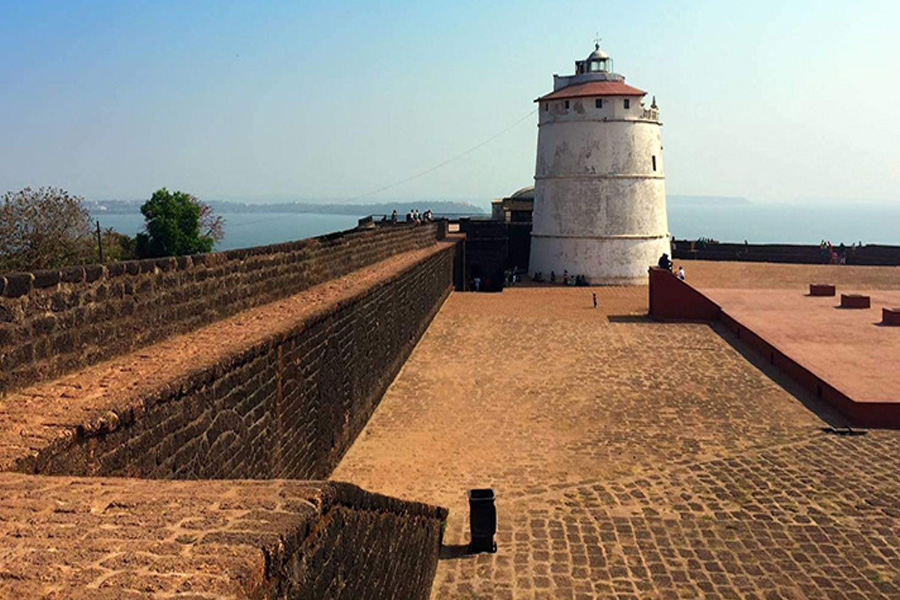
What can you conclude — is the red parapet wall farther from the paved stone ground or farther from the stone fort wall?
the stone fort wall

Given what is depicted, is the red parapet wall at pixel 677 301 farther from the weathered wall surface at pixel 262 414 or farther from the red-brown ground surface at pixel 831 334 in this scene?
the weathered wall surface at pixel 262 414

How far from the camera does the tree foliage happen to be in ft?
88.8

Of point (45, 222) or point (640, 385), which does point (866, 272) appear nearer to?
point (640, 385)

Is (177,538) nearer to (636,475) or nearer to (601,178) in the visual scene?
(636,475)

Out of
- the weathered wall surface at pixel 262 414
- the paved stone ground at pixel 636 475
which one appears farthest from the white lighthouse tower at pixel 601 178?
the weathered wall surface at pixel 262 414

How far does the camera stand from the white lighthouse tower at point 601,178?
100 feet

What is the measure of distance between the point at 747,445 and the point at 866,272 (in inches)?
1013

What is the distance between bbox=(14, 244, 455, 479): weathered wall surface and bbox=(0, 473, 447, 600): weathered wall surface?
581 mm

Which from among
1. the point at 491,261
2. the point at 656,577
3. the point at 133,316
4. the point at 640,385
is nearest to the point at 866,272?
the point at 491,261

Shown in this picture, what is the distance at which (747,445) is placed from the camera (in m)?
9.84

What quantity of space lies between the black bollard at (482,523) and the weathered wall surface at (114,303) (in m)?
3.03

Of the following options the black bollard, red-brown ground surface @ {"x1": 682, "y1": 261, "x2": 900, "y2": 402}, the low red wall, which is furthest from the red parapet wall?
the black bollard

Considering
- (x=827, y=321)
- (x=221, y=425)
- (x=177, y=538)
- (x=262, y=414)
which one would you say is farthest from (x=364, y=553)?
(x=827, y=321)

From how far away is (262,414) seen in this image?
6.27 meters
